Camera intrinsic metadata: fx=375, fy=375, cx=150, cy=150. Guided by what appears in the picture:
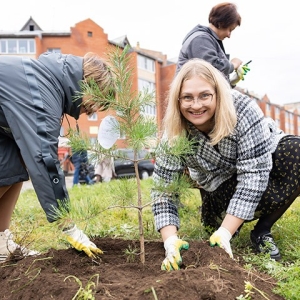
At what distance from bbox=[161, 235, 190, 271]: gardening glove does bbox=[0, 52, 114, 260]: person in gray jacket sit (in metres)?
0.34

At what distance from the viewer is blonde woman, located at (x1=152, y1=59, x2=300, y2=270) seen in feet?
5.61

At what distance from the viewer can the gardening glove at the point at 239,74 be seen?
10.4 ft

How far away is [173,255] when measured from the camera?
152 cm

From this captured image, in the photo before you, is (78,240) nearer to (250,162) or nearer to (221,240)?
(221,240)

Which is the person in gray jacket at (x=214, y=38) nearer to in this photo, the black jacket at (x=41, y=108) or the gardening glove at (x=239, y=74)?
the gardening glove at (x=239, y=74)

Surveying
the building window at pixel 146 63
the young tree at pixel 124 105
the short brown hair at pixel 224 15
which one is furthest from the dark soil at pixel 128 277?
the building window at pixel 146 63

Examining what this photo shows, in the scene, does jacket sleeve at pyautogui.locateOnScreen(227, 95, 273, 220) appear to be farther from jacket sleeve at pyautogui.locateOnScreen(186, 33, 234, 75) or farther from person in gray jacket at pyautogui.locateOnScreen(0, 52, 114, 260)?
jacket sleeve at pyautogui.locateOnScreen(186, 33, 234, 75)

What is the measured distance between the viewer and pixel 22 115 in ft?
5.00

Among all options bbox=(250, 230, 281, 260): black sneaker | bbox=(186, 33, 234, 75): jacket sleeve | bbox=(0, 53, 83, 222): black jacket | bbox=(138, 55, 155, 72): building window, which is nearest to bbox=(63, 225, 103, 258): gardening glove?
bbox=(0, 53, 83, 222): black jacket

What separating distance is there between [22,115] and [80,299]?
770 millimetres

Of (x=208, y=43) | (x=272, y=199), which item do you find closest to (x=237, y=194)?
(x=272, y=199)

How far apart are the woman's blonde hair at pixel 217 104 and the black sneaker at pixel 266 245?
0.60m

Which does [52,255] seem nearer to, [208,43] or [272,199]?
[272,199]

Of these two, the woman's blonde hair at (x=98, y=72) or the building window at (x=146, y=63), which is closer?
the woman's blonde hair at (x=98, y=72)
